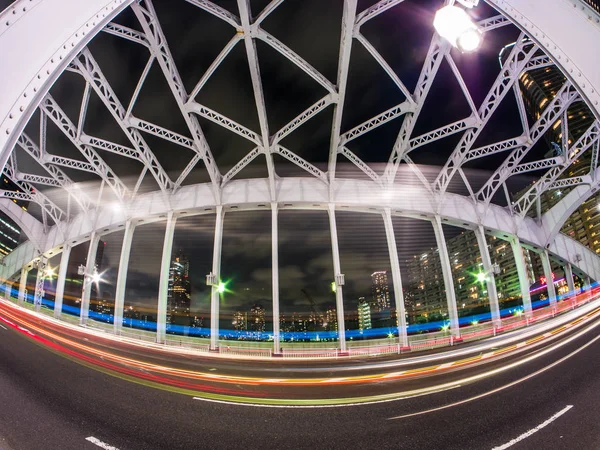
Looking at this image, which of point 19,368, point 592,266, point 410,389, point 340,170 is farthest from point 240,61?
point 592,266

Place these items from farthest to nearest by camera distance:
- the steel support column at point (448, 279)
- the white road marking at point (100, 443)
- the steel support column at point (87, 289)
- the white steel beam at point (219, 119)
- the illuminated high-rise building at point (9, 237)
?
the illuminated high-rise building at point (9, 237) < the steel support column at point (87, 289) < the steel support column at point (448, 279) < the white steel beam at point (219, 119) < the white road marking at point (100, 443)

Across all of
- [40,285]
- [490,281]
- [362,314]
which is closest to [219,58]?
[490,281]

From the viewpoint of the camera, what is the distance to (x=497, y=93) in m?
12.3

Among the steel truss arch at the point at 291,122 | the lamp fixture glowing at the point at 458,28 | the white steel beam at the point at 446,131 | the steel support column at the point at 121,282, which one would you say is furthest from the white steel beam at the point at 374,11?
the steel support column at the point at 121,282

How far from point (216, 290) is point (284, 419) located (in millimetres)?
12000

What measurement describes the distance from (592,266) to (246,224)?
104 ft

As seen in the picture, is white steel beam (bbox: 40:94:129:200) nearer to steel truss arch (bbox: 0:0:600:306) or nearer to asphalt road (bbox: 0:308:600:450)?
steel truss arch (bbox: 0:0:600:306)

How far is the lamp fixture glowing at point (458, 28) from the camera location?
259 cm

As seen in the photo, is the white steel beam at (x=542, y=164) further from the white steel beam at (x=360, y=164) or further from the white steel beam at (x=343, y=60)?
the white steel beam at (x=343, y=60)

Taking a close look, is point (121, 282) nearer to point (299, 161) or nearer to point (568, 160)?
point (299, 161)

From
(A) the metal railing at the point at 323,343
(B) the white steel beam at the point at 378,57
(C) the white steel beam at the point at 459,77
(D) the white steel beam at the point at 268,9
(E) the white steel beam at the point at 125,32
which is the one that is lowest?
(A) the metal railing at the point at 323,343

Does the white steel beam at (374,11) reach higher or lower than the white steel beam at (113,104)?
higher

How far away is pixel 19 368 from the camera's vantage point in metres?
6.62

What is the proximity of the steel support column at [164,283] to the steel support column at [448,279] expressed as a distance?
1676 centimetres
